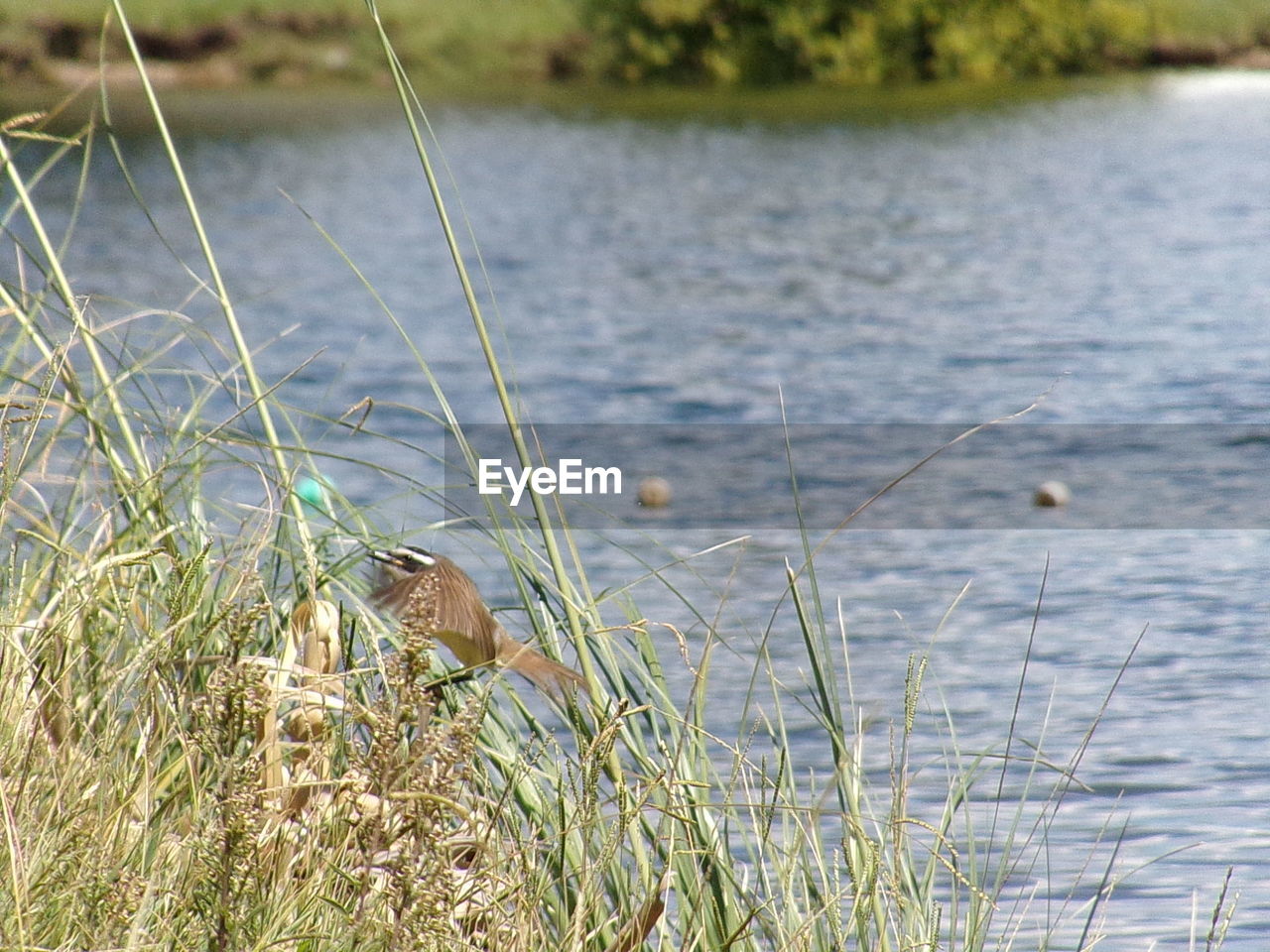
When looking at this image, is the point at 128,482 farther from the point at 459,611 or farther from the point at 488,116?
the point at 488,116

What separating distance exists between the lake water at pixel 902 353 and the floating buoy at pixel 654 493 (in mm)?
273

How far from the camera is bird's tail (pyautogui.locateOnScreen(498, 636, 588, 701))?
4.58 feet

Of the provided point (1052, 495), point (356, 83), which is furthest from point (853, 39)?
point (1052, 495)

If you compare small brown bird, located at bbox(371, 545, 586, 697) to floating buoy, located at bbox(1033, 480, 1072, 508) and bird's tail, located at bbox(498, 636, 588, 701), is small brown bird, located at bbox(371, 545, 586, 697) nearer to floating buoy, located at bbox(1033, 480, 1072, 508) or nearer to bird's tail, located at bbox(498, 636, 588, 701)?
bird's tail, located at bbox(498, 636, 588, 701)

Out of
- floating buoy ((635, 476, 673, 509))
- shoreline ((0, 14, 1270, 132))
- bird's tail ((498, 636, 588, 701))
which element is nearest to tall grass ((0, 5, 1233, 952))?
bird's tail ((498, 636, 588, 701))

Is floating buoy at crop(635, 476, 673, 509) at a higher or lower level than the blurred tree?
higher

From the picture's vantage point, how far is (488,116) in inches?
805

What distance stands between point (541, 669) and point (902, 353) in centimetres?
556

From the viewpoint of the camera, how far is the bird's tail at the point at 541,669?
4.58 feet

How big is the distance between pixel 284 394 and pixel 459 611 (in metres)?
4.69

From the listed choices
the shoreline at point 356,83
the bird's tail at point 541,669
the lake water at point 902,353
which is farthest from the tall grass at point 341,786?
the shoreline at point 356,83

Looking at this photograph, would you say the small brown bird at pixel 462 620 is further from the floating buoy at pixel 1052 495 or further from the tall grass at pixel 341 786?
the floating buoy at pixel 1052 495

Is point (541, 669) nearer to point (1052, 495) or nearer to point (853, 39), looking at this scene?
point (1052, 495)

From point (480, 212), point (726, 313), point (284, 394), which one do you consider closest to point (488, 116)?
point (480, 212)
